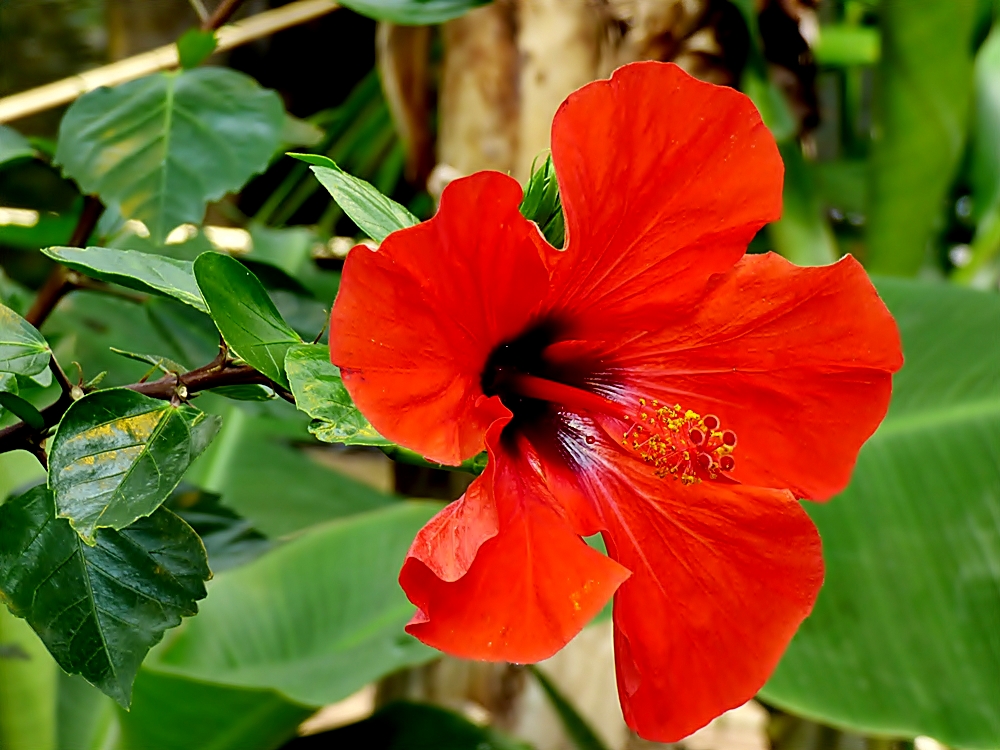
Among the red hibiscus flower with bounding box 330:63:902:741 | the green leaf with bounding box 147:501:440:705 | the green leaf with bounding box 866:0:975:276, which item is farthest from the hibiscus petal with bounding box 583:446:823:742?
the green leaf with bounding box 866:0:975:276

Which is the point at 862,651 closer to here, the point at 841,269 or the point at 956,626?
the point at 956,626

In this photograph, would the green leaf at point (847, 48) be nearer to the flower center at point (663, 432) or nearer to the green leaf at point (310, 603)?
the green leaf at point (310, 603)

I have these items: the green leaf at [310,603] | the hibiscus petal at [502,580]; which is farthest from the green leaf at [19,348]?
the green leaf at [310,603]

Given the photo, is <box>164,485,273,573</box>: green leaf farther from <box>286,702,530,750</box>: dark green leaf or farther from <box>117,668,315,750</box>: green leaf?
<box>286,702,530,750</box>: dark green leaf

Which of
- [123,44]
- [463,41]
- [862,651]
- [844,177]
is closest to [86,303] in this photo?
[463,41]

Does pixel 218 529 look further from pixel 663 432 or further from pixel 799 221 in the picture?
pixel 799 221
